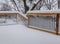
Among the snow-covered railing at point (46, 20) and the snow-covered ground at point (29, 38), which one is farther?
the snow-covered railing at point (46, 20)

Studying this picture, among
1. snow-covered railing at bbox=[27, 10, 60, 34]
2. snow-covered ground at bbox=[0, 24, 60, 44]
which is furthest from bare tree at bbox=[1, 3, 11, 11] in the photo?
snow-covered ground at bbox=[0, 24, 60, 44]

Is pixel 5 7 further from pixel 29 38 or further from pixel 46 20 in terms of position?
pixel 29 38

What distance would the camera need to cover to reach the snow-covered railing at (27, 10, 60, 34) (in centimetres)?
510

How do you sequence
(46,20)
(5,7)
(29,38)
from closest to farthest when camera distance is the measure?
(29,38)
(46,20)
(5,7)

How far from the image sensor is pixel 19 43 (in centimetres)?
373

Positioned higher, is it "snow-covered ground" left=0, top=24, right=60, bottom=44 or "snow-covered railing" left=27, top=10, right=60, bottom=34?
"snow-covered railing" left=27, top=10, right=60, bottom=34

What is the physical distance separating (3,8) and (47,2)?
10.1ft

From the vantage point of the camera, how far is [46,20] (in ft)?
18.9

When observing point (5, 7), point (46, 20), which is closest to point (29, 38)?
point (46, 20)

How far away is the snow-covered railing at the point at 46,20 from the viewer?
16.7 feet

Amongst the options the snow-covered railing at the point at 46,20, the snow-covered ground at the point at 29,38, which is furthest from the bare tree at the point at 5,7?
the snow-covered ground at the point at 29,38

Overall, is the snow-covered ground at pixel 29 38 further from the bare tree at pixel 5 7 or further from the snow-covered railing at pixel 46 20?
the bare tree at pixel 5 7

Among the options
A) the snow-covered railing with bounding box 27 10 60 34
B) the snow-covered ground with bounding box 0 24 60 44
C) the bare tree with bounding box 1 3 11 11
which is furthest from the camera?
the bare tree with bounding box 1 3 11 11

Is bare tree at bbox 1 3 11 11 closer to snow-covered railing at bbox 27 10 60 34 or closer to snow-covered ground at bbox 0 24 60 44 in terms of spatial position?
snow-covered railing at bbox 27 10 60 34
